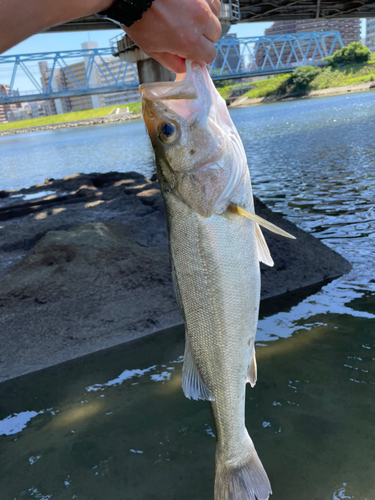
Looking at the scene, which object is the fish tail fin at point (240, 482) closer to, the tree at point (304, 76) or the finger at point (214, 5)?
the finger at point (214, 5)

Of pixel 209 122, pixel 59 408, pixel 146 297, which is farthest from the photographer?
pixel 146 297

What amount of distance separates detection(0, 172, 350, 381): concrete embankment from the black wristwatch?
14.2ft

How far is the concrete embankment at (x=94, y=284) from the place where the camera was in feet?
18.2

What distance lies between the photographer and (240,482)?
246 centimetres

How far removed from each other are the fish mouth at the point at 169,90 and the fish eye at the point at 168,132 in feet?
0.42

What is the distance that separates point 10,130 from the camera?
157m

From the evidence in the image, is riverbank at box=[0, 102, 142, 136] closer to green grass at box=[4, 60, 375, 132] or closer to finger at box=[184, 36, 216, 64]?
green grass at box=[4, 60, 375, 132]

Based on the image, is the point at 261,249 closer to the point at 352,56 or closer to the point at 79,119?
the point at 352,56

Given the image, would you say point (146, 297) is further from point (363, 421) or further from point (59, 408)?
point (363, 421)

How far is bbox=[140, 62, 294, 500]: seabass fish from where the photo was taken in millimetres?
2182

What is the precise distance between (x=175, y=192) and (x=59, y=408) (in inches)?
125

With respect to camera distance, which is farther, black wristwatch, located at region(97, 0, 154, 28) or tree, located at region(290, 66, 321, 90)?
tree, located at region(290, 66, 321, 90)

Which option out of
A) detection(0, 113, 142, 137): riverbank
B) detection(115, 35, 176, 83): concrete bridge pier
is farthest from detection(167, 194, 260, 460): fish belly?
detection(0, 113, 142, 137): riverbank

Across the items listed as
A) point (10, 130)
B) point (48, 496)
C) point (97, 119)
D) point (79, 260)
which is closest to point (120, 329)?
point (79, 260)
